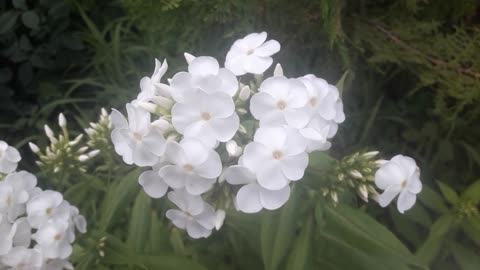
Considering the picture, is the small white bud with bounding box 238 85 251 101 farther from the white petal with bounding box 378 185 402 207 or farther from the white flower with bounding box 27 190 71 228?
the white flower with bounding box 27 190 71 228

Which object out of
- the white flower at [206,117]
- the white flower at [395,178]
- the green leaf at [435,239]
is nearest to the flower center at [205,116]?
the white flower at [206,117]

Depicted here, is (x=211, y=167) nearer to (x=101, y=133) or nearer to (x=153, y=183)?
(x=153, y=183)

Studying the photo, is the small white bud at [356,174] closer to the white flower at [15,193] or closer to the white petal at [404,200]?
the white petal at [404,200]

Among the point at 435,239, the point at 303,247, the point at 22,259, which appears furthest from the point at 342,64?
the point at 22,259

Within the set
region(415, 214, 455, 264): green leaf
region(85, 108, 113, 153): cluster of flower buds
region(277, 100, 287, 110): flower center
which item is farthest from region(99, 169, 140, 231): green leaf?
region(415, 214, 455, 264): green leaf

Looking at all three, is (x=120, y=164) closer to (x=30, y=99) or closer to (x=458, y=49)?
(x=30, y=99)

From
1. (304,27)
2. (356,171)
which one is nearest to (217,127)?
(356,171)
